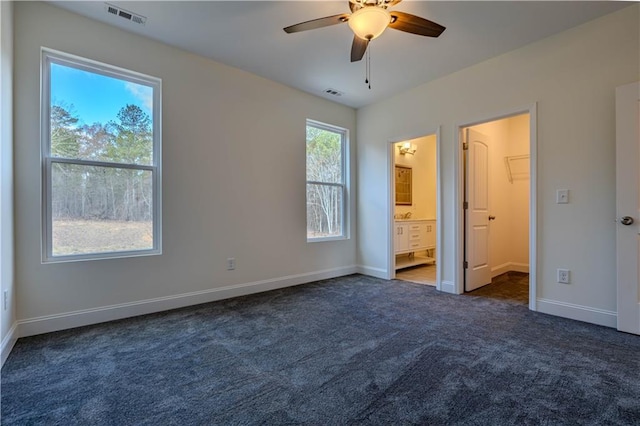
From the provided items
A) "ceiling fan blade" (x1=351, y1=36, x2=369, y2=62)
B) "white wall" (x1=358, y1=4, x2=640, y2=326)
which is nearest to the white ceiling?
"white wall" (x1=358, y1=4, x2=640, y2=326)

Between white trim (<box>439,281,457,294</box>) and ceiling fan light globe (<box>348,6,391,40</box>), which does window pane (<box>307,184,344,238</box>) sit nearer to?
white trim (<box>439,281,457,294</box>)

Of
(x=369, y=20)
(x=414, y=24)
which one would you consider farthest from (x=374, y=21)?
(x=414, y=24)

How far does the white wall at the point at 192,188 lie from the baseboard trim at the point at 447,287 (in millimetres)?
1545

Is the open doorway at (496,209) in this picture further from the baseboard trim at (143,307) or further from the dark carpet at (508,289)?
the baseboard trim at (143,307)

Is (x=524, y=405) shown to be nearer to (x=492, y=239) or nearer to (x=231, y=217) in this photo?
(x=231, y=217)

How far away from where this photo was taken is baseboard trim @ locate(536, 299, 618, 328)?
103 inches

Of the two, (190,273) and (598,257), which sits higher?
(598,257)

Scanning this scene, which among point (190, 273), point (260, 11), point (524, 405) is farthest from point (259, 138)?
point (524, 405)

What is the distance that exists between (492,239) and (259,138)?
12.4 ft

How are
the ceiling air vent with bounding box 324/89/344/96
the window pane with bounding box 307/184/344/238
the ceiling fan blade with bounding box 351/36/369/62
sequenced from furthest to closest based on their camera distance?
the window pane with bounding box 307/184/344/238, the ceiling air vent with bounding box 324/89/344/96, the ceiling fan blade with bounding box 351/36/369/62

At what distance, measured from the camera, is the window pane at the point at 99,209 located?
265 centimetres

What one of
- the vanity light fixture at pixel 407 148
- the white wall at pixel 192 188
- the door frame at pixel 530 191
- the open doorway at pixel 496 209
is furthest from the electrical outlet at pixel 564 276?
the vanity light fixture at pixel 407 148

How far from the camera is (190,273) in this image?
130 inches

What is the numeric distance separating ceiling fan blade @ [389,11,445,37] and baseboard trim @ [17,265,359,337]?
10.3 ft
